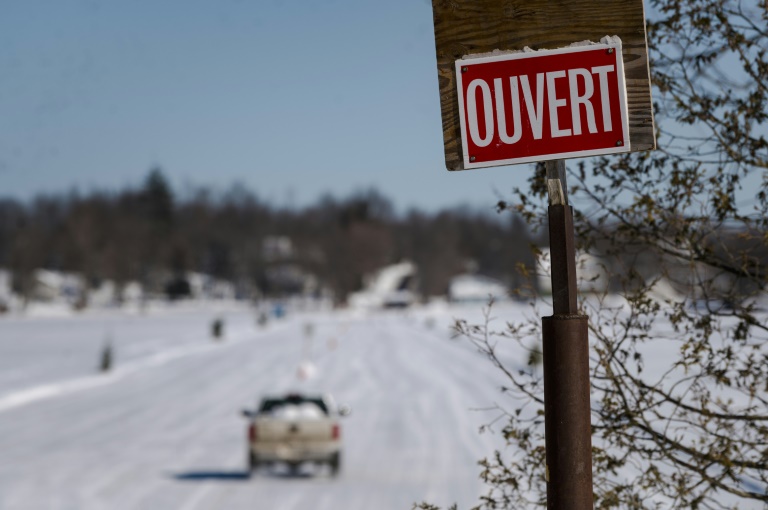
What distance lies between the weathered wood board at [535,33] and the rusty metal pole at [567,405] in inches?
23.0

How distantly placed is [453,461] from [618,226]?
14.7 metres

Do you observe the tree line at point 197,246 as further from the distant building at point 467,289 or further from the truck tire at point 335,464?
the truck tire at point 335,464

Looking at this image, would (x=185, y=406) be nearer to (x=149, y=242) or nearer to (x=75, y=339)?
(x=75, y=339)

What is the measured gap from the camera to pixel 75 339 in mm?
73188

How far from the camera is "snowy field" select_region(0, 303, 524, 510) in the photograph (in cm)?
1686

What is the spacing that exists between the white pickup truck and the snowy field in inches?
15.1

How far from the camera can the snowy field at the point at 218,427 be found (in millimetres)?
16859

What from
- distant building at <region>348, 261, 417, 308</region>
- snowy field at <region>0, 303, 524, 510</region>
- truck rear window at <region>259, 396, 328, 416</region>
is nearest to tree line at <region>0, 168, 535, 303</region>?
distant building at <region>348, 261, 417, 308</region>

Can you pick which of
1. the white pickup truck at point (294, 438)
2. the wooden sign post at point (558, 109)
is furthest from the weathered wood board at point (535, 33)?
the white pickup truck at point (294, 438)

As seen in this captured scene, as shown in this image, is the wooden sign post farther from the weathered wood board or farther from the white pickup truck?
the white pickup truck

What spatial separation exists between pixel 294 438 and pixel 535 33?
52.3 ft

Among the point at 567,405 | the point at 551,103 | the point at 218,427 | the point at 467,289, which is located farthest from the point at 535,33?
Result: the point at 467,289

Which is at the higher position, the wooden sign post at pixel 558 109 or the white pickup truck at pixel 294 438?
the wooden sign post at pixel 558 109

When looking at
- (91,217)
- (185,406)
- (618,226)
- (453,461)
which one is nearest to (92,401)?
(185,406)
